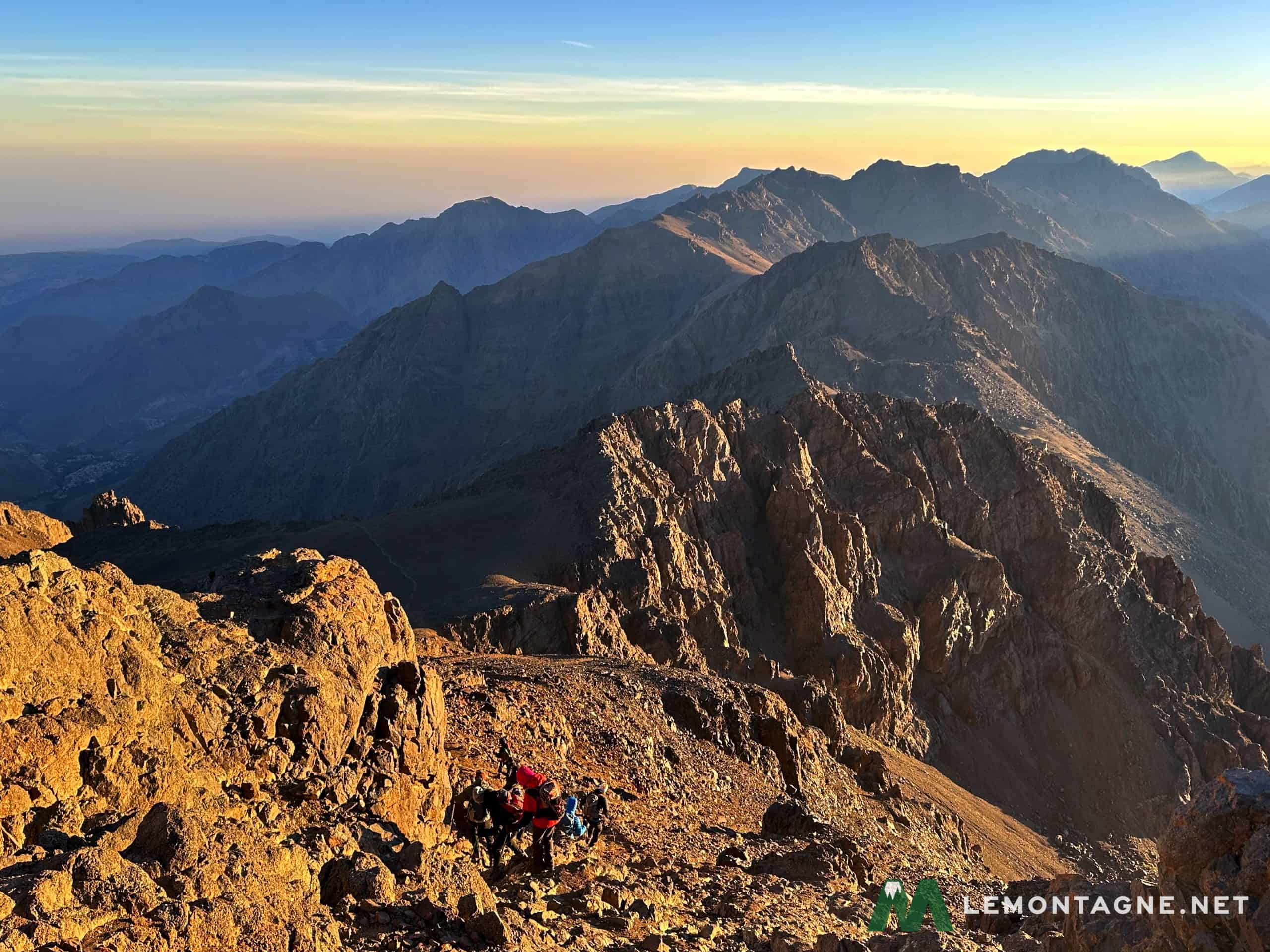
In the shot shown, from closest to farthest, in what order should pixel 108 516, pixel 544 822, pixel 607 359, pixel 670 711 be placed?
1. pixel 544 822
2. pixel 670 711
3. pixel 108 516
4. pixel 607 359

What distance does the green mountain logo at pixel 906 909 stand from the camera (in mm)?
18469

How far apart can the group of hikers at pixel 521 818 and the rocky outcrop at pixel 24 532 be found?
97.1ft

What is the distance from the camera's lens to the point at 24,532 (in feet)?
140

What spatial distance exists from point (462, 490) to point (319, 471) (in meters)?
102

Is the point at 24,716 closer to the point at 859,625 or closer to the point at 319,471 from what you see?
the point at 859,625

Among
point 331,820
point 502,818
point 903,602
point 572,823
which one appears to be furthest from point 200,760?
point 903,602

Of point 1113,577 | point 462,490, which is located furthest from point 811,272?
point 462,490

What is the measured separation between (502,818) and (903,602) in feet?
146

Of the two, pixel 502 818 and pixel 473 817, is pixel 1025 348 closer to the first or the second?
pixel 473 817

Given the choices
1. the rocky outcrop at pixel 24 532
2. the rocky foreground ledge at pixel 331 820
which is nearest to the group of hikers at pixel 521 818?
the rocky foreground ledge at pixel 331 820

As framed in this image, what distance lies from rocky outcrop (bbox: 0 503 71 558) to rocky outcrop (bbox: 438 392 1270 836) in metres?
17.2

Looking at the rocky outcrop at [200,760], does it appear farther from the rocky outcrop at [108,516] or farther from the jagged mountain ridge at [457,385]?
the jagged mountain ridge at [457,385]

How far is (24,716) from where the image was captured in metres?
11.7

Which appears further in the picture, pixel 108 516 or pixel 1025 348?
pixel 1025 348
